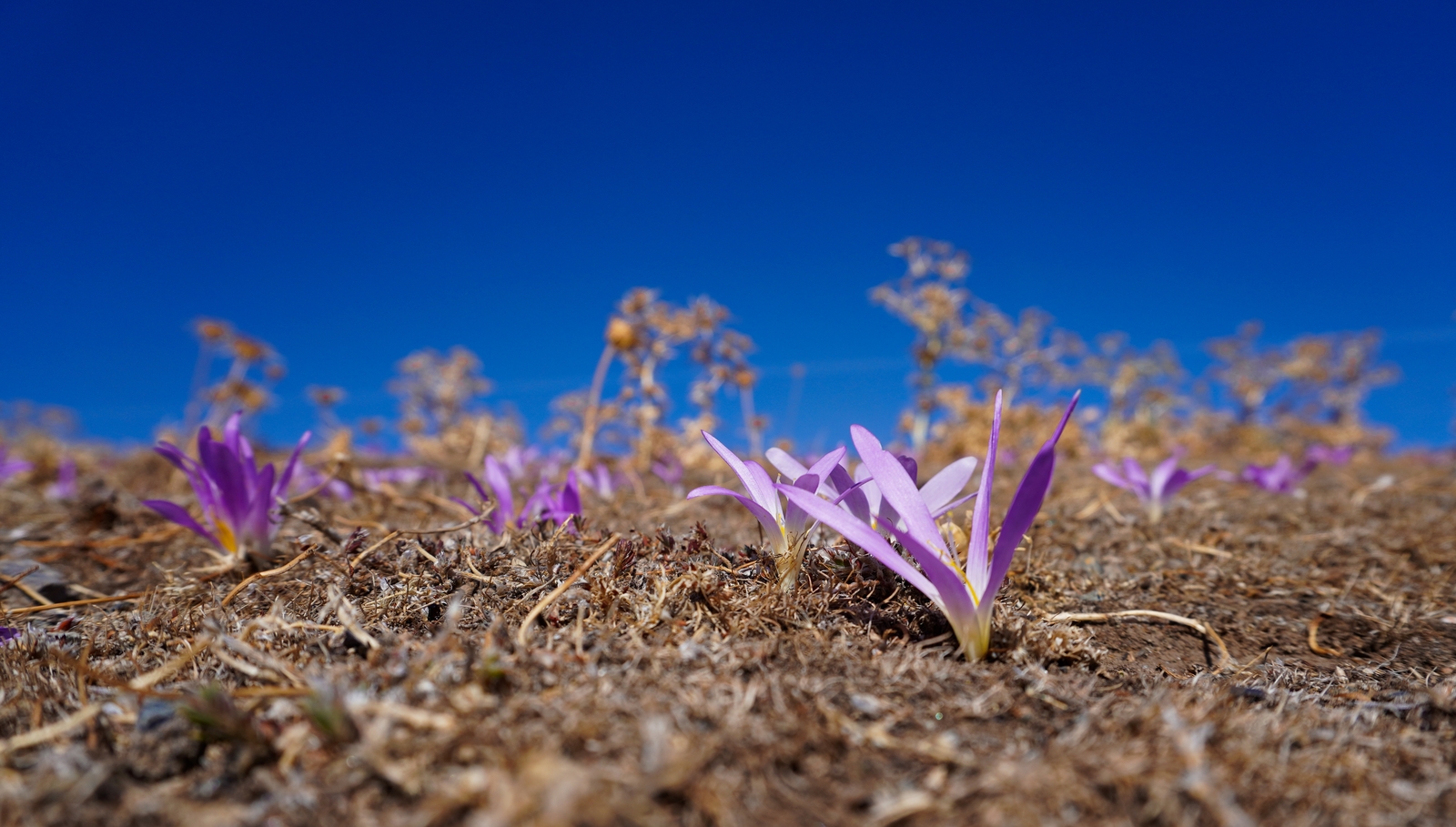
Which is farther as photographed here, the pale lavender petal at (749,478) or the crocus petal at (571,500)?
the crocus petal at (571,500)

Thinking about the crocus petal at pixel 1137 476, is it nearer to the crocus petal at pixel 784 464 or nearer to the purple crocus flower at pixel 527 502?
the crocus petal at pixel 784 464

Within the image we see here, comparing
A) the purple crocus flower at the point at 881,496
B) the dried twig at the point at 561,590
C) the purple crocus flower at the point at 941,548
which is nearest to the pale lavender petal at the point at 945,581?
the purple crocus flower at the point at 941,548

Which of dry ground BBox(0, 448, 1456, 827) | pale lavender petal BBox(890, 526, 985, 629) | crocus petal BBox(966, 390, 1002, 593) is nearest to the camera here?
dry ground BBox(0, 448, 1456, 827)

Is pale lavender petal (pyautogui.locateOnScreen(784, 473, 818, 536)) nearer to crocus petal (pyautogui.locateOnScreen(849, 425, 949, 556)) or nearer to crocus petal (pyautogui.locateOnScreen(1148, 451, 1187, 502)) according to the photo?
crocus petal (pyautogui.locateOnScreen(849, 425, 949, 556))

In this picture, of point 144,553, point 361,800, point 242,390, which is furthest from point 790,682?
point 242,390

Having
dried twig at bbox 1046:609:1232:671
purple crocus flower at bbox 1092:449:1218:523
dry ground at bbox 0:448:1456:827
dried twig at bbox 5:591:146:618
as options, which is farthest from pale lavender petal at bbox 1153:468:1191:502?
dried twig at bbox 5:591:146:618

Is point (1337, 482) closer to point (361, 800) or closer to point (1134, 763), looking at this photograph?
point (1134, 763)
